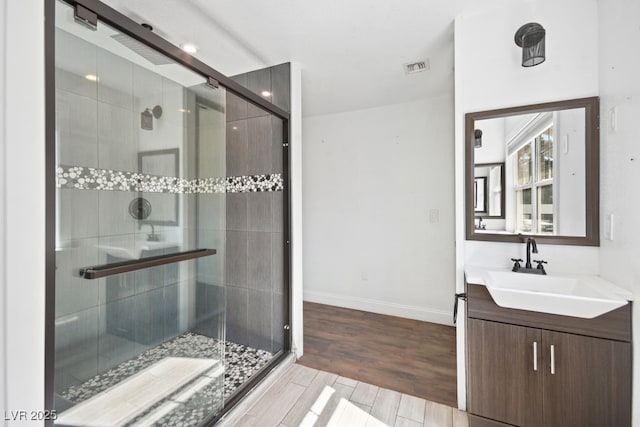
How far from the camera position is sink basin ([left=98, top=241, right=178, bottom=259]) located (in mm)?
1672

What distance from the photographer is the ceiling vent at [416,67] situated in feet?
7.84

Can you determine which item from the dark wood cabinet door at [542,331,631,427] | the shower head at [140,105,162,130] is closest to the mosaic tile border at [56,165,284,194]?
the shower head at [140,105,162,130]

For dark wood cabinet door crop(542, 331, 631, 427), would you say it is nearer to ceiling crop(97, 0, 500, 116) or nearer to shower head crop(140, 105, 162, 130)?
ceiling crop(97, 0, 500, 116)

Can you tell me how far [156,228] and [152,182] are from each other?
31 cm

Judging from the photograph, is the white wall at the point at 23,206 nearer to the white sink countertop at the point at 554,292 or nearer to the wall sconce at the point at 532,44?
the white sink countertop at the point at 554,292

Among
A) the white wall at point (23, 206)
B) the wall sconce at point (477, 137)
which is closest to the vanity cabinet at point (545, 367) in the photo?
the wall sconce at point (477, 137)

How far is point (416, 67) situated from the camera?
8.03ft

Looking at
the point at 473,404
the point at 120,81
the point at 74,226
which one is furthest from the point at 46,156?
the point at 473,404

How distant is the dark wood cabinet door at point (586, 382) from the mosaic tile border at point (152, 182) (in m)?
2.04

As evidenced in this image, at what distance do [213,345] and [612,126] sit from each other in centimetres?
275

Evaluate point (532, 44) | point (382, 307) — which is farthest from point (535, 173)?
point (382, 307)

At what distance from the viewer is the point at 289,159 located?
7.88 ft

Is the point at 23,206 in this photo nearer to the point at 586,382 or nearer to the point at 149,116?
the point at 149,116

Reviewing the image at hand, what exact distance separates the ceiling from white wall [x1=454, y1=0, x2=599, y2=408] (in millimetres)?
246
